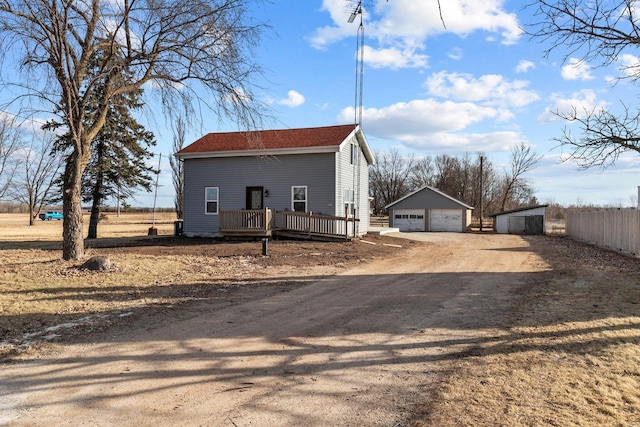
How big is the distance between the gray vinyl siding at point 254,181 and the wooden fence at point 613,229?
11.5 meters

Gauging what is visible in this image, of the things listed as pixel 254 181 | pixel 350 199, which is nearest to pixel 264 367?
pixel 254 181

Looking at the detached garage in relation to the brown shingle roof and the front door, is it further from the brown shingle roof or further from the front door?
the front door

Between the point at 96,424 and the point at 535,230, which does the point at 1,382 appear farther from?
the point at 535,230

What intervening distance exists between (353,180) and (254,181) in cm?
497

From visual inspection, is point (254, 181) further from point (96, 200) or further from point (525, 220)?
point (525, 220)

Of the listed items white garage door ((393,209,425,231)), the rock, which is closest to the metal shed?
white garage door ((393,209,425,231))

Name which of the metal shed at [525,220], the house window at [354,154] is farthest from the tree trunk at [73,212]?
the metal shed at [525,220]

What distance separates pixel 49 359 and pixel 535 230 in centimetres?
3816

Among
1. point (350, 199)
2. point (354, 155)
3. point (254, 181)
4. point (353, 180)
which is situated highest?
point (354, 155)

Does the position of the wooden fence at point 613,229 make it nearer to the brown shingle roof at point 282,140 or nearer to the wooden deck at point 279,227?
the wooden deck at point 279,227

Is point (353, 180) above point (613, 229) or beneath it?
above

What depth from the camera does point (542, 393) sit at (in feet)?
13.1

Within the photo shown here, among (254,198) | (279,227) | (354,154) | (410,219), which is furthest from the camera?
(410,219)

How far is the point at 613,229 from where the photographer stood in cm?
1903
